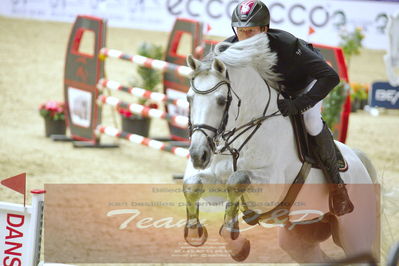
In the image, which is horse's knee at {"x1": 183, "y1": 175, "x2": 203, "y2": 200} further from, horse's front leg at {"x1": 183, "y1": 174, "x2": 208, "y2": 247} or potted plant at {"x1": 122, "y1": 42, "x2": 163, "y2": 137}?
potted plant at {"x1": 122, "y1": 42, "x2": 163, "y2": 137}

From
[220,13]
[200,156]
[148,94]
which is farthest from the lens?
[220,13]

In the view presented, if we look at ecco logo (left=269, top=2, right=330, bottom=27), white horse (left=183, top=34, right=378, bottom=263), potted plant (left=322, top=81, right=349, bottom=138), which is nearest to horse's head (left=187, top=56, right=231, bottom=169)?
white horse (left=183, top=34, right=378, bottom=263)

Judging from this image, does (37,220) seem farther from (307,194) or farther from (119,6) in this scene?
(119,6)

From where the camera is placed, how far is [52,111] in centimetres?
984

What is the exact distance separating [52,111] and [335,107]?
4.24m

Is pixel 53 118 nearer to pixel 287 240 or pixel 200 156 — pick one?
pixel 287 240

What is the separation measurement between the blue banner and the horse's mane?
157cm

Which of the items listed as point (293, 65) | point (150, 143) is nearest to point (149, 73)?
point (150, 143)

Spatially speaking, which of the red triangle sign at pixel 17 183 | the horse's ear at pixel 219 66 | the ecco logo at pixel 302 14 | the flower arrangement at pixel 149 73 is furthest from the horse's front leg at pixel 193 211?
the ecco logo at pixel 302 14

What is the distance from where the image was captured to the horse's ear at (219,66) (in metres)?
3.13

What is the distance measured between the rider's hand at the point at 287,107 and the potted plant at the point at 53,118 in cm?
681

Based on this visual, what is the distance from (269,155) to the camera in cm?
340

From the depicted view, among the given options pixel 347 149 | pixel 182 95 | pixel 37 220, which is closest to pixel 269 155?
pixel 347 149

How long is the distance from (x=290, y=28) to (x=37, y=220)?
12.3m
